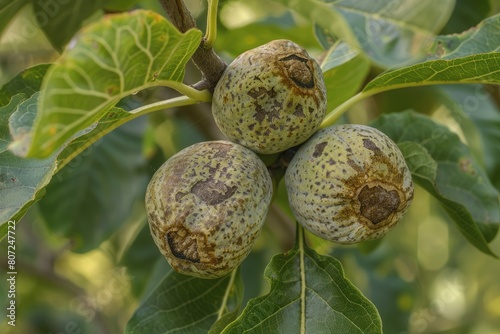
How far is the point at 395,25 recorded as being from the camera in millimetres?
1866

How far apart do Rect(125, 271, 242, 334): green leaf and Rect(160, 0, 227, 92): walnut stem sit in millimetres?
630

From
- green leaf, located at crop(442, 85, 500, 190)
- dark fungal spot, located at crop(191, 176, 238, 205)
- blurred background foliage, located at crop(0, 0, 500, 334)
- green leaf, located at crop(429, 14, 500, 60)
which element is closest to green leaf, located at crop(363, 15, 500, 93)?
green leaf, located at crop(429, 14, 500, 60)

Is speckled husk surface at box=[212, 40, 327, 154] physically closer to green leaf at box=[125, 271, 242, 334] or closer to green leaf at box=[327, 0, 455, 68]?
green leaf at box=[327, 0, 455, 68]

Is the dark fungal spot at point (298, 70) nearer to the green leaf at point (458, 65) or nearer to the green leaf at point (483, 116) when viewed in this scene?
the green leaf at point (458, 65)

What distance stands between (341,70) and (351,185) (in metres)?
0.82

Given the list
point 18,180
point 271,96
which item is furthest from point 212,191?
point 18,180

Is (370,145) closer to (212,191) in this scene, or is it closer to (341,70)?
(212,191)

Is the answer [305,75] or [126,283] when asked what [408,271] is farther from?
[305,75]

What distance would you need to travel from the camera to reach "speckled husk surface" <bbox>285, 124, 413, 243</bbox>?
1453mm

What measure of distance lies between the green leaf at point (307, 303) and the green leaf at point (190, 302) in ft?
0.86

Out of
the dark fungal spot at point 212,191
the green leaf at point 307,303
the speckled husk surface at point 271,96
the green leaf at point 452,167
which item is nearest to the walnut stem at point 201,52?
the speckled husk surface at point 271,96

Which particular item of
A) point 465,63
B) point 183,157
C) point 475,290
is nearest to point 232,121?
point 183,157

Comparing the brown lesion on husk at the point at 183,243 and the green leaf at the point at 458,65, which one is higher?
the brown lesion on husk at the point at 183,243

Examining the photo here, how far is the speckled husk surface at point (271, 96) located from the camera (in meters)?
1.47
